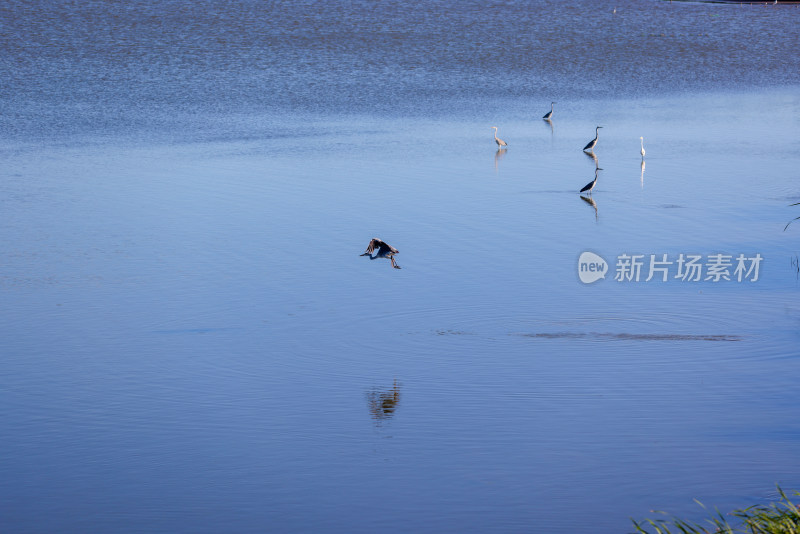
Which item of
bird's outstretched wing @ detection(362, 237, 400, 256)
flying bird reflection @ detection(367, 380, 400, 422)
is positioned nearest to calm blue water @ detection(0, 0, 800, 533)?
flying bird reflection @ detection(367, 380, 400, 422)

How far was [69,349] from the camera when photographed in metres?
8.51

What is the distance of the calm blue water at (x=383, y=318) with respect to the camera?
A: 625cm

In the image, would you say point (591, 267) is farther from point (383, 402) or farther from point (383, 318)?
point (383, 402)

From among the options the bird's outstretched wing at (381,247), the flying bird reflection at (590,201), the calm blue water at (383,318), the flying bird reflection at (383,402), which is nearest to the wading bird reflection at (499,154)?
the calm blue water at (383,318)

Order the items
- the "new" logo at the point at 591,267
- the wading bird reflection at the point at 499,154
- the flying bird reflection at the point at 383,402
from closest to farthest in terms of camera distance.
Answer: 1. the flying bird reflection at the point at 383,402
2. the "new" logo at the point at 591,267
3. the wading bird reflection at the point at 499,154

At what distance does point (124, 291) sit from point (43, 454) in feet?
11.5

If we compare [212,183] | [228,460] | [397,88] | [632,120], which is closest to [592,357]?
[228,460]

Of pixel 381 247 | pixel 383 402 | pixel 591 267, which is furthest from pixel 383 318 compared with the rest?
pixel 591 267

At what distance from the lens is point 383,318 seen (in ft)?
30.0

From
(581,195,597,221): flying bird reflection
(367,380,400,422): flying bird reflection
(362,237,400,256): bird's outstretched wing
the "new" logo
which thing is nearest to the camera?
(367,380,400,422): flying bird reflection

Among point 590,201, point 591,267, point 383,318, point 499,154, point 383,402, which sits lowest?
point 383,402

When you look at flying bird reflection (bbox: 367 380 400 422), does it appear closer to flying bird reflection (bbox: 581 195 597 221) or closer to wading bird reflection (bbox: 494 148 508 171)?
flying bird reflection (bbox: 581 195 597 221)

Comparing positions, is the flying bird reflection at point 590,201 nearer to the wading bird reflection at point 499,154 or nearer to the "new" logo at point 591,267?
the "new" logo at point 591,267

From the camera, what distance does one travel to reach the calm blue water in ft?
20.5
